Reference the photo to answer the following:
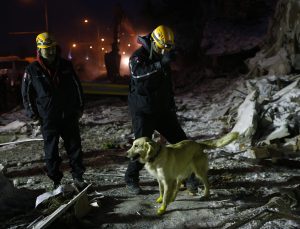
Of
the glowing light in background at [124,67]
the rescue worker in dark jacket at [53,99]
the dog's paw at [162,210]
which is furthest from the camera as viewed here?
the glowing light in background at [124,67]

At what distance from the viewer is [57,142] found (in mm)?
5129

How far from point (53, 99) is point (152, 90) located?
4.64 feet

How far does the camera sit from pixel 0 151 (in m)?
8.59

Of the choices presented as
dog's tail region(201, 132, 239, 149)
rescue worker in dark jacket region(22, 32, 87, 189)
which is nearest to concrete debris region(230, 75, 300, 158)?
dog's tail region(201, 132, 239, 149)

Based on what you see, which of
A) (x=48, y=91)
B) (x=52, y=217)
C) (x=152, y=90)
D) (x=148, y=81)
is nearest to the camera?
(x=52, y=217)

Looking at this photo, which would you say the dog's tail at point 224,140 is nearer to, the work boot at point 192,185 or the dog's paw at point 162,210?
the work boot at point 192,185

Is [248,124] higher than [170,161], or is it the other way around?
[170,161]

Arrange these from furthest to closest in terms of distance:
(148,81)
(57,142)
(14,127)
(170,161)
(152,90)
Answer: (14,127), (57,142), (152,90), (148,81), (170,161)

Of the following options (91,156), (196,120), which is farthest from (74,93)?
(196,120)

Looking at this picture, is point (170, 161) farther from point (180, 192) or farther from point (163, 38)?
→ point (163, 38)

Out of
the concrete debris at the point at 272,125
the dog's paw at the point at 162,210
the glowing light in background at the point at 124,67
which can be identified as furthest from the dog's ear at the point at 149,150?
the glowing light in background at the point at 124,67

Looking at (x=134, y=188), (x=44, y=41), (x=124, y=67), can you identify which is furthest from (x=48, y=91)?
(x=124, y=67)

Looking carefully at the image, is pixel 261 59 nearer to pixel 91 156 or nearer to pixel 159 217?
pixel 91 156

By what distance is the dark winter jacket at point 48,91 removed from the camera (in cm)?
494
